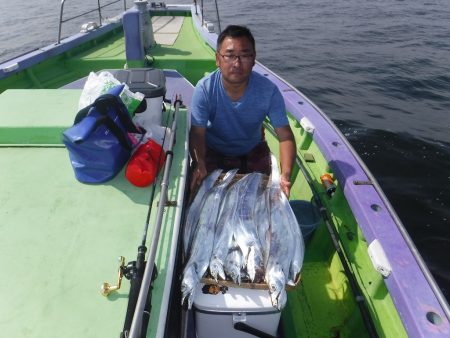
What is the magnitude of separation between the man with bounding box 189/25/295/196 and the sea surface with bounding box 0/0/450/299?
3101 mm

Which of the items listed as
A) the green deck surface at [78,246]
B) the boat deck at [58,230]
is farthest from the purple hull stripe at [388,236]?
the boat deck at [58,230]

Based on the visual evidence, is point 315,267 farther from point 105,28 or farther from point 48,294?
point 105,28

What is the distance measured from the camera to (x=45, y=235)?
2260 millimetres

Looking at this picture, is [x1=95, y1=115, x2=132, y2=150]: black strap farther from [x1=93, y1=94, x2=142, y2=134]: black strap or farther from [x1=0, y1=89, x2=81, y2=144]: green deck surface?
[x1=0, y1=89, x2=81, y2=144]: green deck surface

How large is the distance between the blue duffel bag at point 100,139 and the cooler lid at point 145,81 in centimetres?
53

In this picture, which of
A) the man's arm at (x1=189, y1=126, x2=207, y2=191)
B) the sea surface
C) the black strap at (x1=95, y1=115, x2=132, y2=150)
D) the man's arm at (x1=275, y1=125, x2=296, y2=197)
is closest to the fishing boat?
the man's arm at (x1=189, y1=126, x2=207, y2=191)

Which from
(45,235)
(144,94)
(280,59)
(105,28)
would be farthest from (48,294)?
(280,59)

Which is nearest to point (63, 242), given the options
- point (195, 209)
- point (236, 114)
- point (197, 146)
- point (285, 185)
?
point (195, 209)

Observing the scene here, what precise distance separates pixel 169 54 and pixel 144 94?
450 centimetres

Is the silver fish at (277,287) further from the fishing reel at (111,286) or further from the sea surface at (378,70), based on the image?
the sea surface at (378,70)

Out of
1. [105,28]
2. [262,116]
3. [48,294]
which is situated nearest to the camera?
[48,294]

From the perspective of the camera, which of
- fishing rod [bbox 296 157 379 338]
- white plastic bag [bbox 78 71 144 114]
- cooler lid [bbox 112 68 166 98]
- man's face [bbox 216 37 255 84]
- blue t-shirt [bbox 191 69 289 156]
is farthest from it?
blue t-shirt [bbox 191 69 289 156]

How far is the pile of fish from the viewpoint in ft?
7.67

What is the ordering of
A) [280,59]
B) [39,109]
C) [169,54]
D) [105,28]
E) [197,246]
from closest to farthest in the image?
[197,246], [39,109], [169,54], [105,28], [280,59]
